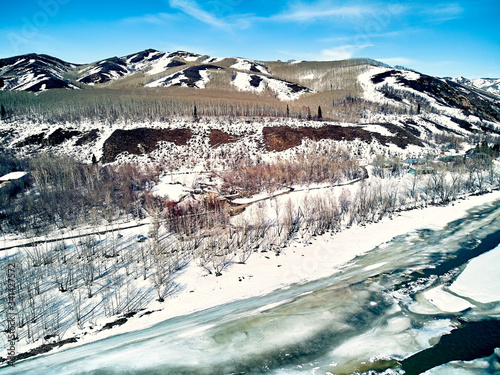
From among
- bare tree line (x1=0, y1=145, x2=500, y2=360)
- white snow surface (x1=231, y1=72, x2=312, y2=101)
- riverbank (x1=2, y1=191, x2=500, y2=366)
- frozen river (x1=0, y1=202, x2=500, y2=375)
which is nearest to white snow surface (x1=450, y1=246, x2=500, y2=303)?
frozen river (x1=0, y1=202, x2=500, y2=375)

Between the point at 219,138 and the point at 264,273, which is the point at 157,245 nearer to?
the point at 264,273

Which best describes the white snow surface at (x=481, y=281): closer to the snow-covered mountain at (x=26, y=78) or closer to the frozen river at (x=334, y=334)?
the frozen river at (x=334, y=334)

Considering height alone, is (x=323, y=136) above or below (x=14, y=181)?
above

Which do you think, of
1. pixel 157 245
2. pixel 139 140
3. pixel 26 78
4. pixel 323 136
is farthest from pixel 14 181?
pixel 26 78

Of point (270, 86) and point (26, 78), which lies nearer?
point (26, 78)

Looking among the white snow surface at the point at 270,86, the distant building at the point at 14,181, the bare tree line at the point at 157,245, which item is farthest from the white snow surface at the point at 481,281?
the white snow surface at the point at 270,86

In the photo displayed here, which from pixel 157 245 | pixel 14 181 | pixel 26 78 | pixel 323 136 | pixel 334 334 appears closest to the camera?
pixel 334 334
